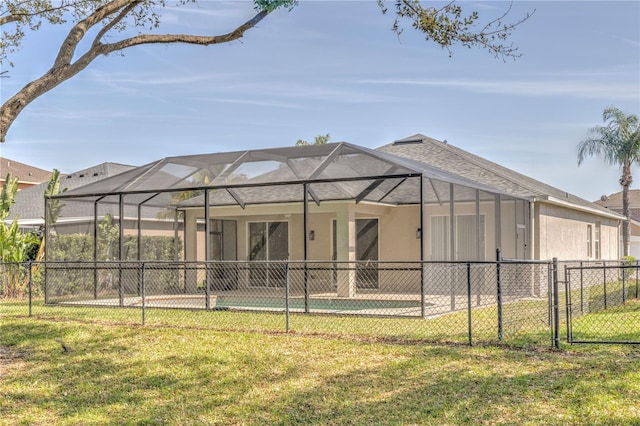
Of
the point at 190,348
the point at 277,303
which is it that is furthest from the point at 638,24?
the point at 190,348

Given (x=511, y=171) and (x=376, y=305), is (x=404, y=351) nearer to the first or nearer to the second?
(x=376, y=305)

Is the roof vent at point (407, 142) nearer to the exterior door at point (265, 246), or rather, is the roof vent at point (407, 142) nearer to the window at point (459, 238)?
the window at point (459, 238)

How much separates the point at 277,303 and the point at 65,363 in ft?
23.6

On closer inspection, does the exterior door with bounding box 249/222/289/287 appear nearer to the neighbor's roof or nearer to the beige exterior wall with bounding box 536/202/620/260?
the beige exterior wall with bounding box 536/202/620/260

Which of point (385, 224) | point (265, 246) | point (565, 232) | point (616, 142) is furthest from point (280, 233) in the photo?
point (616, 142)

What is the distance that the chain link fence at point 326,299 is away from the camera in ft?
34.0

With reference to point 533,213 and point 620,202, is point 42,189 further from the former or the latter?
point 620,202

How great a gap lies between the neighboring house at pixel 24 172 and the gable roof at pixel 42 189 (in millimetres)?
11237

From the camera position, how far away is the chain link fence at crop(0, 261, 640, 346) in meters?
10.4

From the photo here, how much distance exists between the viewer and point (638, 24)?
15.1 meters

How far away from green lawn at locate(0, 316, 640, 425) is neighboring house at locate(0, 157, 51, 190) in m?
33.5

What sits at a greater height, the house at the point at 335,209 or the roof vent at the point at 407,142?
the roof vent at the point at 407,142

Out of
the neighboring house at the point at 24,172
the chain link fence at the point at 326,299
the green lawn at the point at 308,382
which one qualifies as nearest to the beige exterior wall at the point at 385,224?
the chain link fence at the point at 326,299

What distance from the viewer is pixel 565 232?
21703 mm
